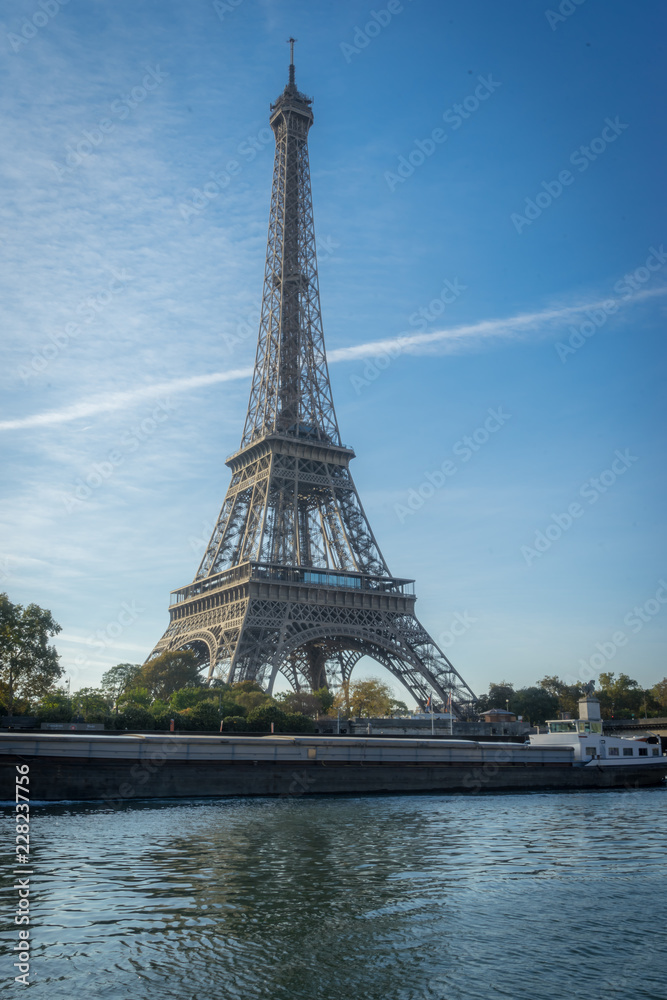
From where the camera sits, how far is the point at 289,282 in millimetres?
108000

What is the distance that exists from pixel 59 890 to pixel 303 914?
5.93 m

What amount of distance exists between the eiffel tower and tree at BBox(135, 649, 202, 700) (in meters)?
3.07

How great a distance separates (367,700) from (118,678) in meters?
31.2

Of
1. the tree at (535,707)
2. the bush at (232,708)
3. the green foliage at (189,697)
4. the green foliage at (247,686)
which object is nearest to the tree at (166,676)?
the green foliage at (189,697)

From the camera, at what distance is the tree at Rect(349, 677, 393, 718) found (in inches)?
3760

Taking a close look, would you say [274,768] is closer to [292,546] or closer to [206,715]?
[206,715]

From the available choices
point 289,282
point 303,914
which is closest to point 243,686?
point 289,282

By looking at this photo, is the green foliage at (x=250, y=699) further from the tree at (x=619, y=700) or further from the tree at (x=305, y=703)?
the tree at (x=619, y=700)

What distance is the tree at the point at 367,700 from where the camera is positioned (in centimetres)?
9550

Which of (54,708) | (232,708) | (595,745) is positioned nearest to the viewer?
(595,745)

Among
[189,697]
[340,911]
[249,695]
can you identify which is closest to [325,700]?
[249,695]

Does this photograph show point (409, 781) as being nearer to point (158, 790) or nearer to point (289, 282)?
point (158, 790)

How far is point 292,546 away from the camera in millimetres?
95250

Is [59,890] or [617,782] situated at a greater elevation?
[59,890]
